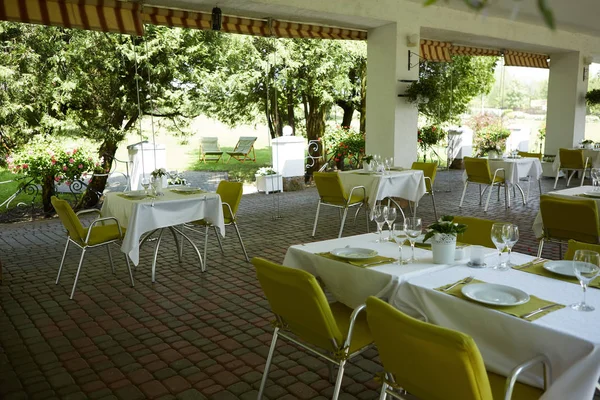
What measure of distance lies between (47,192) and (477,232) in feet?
23.1

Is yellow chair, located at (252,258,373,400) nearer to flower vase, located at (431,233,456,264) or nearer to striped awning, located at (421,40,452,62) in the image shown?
flower vase, located at (431,233,456,264)

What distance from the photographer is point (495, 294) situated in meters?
2.20

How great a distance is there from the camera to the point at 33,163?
754cm

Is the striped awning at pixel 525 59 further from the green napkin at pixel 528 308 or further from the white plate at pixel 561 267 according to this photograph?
the green napkin at pixel 528 308

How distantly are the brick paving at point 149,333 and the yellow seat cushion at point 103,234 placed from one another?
46 centimetres

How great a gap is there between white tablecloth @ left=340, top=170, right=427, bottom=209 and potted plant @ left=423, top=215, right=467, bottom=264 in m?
3.64

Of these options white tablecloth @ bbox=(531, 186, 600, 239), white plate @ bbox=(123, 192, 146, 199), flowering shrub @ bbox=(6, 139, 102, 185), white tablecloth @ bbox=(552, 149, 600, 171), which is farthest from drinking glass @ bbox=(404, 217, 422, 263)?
white tablecloth @ bbox=(552, 149, 600, 171)

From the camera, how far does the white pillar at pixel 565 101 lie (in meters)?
12.5

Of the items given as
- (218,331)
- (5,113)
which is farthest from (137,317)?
(5,113)

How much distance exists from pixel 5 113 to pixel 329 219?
5.68m

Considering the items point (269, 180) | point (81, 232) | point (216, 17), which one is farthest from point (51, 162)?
point (269, 180)

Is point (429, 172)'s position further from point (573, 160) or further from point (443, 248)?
point (443, 248)

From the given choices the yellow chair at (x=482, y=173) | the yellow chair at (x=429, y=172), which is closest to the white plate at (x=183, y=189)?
the yellow chair at (x=429, y=172)

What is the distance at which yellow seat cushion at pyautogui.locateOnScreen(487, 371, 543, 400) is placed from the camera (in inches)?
74.7
